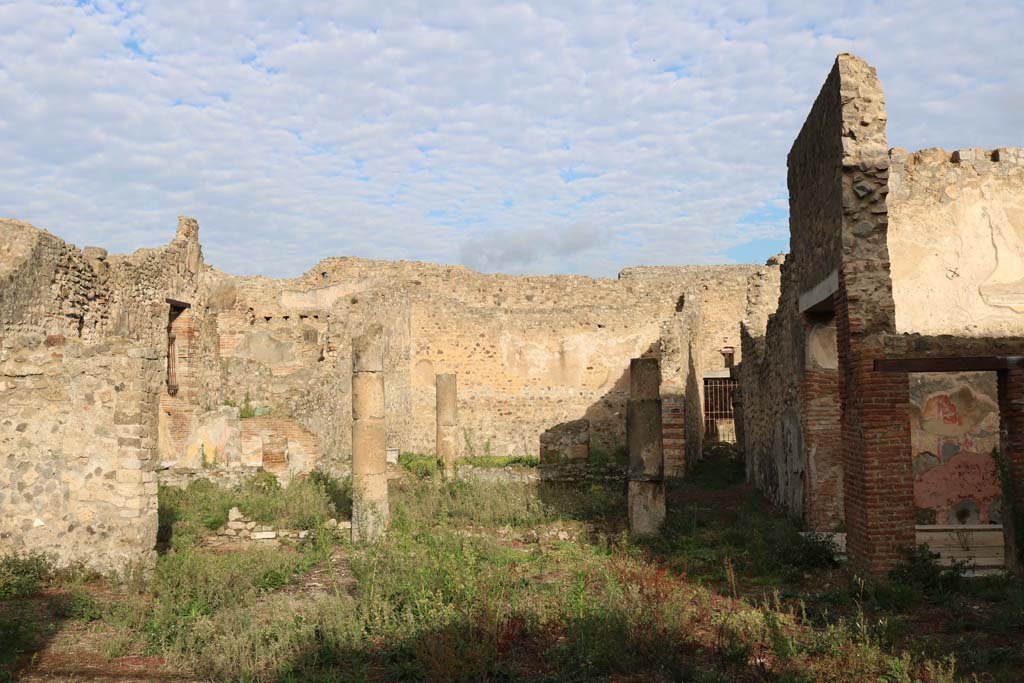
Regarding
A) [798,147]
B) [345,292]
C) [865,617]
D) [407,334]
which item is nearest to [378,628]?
[865,617]

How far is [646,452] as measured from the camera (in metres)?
11.6

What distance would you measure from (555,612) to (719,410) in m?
17.9

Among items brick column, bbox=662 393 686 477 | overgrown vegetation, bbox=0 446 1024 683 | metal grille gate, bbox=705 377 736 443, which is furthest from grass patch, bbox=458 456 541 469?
overgrown vegetation, bbox=0 446 1024 683

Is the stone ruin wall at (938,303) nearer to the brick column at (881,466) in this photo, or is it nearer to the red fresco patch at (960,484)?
the red fresco patch at (960,484)

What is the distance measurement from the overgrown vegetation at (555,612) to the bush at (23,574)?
0.03m

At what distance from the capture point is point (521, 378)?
2345 centimetres

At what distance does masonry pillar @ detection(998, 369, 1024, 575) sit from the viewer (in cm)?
→ 784

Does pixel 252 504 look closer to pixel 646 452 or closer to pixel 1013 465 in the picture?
pixel 646 452

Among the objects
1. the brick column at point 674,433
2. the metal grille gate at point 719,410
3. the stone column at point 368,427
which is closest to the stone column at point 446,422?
the brick column at point 674,433

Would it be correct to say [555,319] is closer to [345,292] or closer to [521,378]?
[521,378]

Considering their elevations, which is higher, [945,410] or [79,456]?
[945,410]

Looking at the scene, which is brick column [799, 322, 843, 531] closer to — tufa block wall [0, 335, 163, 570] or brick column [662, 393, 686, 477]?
brick column [662, 393, 686, 477]

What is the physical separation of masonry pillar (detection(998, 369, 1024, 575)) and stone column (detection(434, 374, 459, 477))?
10951mm

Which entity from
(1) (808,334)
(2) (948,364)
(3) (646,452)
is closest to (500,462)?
(3) (646,452)
